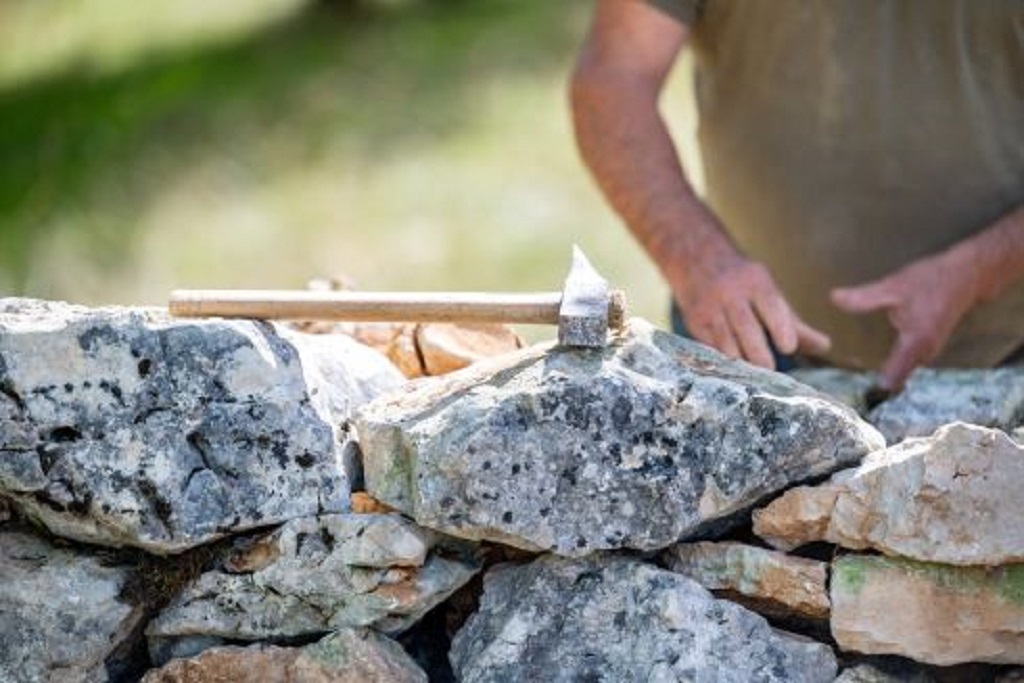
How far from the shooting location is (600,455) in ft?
7.19

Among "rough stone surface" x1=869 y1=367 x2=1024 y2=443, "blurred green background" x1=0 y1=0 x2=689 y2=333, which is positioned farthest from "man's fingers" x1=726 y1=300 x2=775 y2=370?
"blurred green background" x1=0 y1=0 x2=689 y2=333

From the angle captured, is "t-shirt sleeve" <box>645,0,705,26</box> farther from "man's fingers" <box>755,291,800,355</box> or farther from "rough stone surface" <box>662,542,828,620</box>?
"rough stone surface" <box>662,542,828,620</box>

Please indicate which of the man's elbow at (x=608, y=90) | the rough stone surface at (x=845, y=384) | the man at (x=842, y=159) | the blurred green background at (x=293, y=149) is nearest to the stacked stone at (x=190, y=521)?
the rough stone surface at (x=845, y=384)

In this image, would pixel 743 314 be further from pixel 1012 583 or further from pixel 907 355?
pixel 1012 583

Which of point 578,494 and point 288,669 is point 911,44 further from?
point 288,669

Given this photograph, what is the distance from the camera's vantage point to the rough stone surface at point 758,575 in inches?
87.1

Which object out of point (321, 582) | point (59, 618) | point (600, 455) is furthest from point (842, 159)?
point (59, 618)

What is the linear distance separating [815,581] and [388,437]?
505mm

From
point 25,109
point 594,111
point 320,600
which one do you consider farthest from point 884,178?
point 25,109

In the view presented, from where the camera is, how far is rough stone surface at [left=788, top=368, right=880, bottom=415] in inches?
108

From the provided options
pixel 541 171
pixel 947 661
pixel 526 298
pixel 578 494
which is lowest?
pixel 541 171

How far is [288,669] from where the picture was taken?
2.25 m

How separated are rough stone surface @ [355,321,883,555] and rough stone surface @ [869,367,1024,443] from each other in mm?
333

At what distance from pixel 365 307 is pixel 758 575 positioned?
0.55 metres
